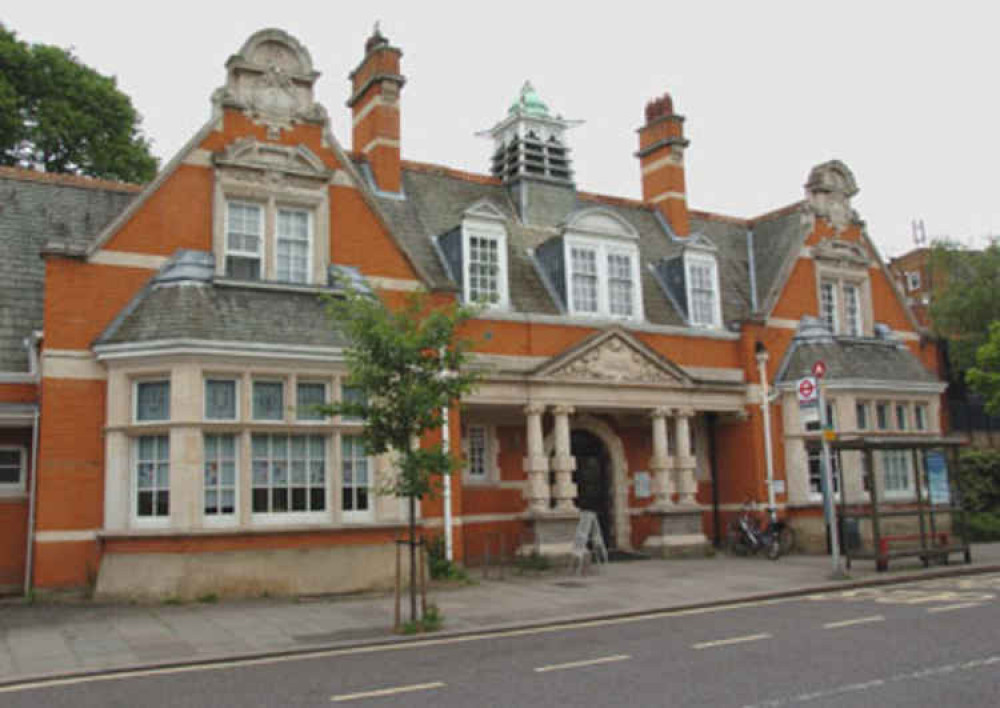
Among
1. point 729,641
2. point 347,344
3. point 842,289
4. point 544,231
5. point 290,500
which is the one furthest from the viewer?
point 842,289

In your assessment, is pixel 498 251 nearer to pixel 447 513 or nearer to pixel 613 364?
pixel 613 364

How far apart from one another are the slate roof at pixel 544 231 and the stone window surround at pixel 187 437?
16.2 ft

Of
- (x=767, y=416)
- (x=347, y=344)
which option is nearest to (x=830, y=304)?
(x=767, y=416)

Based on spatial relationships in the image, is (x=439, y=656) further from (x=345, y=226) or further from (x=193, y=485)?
(x=345, y=226)

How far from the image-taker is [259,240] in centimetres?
1733

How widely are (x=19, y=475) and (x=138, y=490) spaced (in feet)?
8.32

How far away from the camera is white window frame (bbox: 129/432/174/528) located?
15.3m

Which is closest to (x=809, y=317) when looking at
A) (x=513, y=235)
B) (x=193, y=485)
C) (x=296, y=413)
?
(x=513, y=235)

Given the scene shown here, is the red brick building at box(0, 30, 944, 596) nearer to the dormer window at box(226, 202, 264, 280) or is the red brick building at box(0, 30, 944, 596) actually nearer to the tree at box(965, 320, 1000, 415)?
the dormer window at box(226, 202, 264, 280)

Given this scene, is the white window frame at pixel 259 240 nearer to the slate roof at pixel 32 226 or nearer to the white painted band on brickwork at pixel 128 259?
the white painted band on brickwork at pixel 128 259

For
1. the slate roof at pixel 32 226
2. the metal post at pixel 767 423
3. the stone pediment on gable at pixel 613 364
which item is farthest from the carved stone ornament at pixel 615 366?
the slate roof at pixel 32 226

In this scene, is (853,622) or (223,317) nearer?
(853,622)

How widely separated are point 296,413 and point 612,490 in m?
9.82

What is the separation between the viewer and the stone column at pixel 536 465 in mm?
19828
